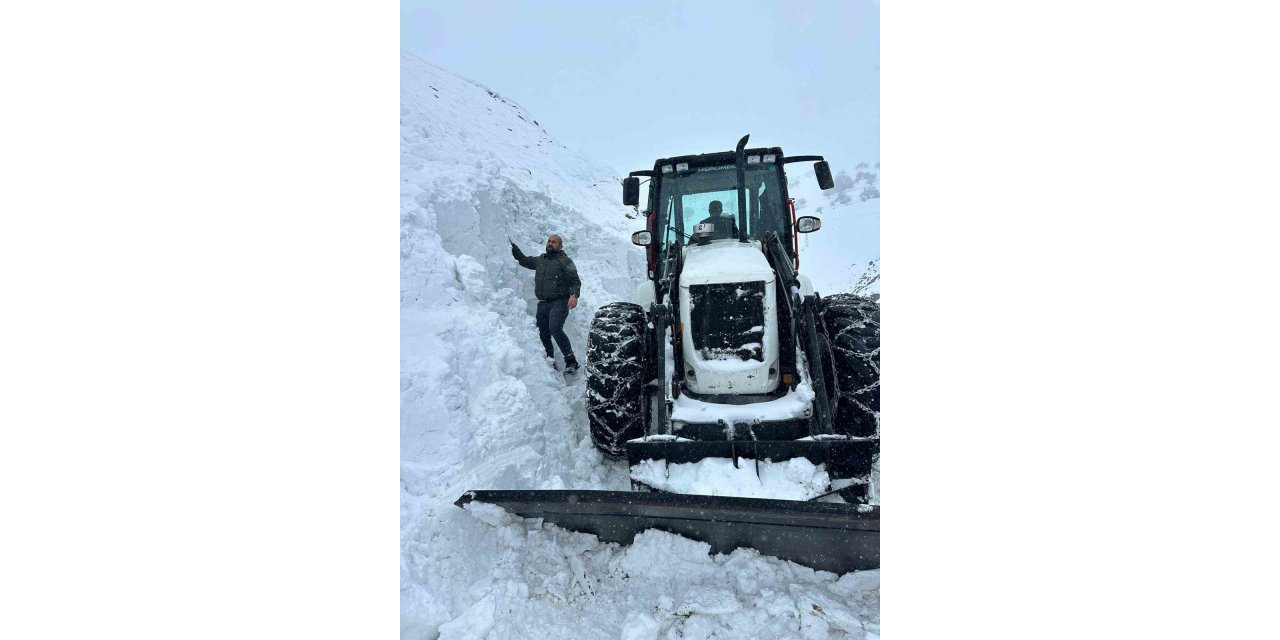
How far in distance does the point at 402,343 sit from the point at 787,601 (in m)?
2.58

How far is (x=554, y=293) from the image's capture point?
4246 millimetres

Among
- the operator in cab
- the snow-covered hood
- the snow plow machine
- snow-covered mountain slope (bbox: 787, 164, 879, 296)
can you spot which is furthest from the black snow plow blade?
snow-covered mountain slope (bbox: 787, 164, 879, 296)

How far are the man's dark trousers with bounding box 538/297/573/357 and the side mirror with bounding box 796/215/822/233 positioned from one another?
72.9 inches

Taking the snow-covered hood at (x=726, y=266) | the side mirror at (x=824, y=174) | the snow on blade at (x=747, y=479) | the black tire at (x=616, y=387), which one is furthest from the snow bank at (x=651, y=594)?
the side mirror at (x=824, y=174)

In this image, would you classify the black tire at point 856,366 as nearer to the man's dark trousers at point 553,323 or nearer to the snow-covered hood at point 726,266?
the snow-covered hood at point 726,266

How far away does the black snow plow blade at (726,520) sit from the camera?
6.14ft

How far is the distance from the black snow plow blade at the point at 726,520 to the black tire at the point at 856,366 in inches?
41.8

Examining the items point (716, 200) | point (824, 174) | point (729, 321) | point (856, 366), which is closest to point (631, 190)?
point (716, 200)

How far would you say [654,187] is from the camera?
3816 millimetres

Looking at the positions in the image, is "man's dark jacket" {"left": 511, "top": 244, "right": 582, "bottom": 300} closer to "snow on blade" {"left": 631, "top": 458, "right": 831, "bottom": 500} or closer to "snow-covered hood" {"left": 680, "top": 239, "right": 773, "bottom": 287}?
"snow-covered hood" {"left": 680, "top": 239, "right": 773, "bottom": 287}

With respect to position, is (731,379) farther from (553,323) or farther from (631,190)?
(553,323)

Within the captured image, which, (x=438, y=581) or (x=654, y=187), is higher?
(x=654, y=187)
